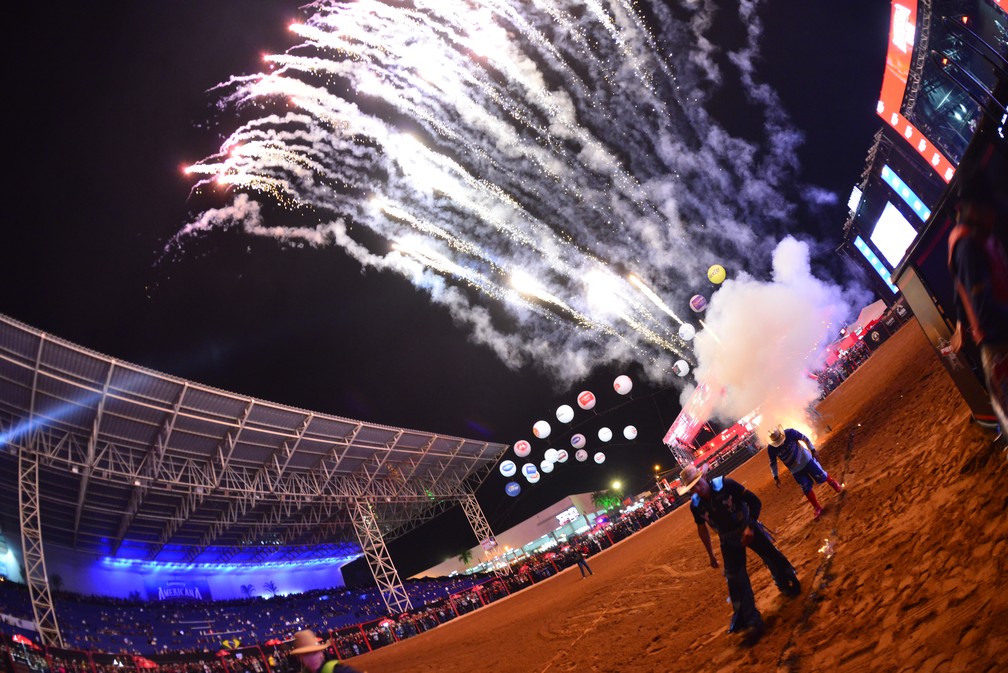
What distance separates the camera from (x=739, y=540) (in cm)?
512

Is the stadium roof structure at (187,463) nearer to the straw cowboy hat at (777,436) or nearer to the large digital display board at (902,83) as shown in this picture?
the straw cowboy hat at (777,436)

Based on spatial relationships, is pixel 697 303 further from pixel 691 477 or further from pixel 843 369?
pixel 691 477

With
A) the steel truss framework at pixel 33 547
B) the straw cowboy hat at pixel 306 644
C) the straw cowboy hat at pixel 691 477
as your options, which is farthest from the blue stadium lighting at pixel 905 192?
the steel truss framework at pixel 33 547

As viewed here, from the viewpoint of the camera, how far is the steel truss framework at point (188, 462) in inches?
738

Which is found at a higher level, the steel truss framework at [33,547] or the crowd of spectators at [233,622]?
the steel truss framework at [33,547]

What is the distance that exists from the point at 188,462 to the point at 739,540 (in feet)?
83.8

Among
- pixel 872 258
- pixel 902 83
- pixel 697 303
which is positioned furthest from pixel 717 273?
pixel 902 83

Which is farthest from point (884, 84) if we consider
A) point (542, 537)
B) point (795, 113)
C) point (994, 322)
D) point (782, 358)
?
point (542, 537)

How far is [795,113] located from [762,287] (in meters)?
14.2

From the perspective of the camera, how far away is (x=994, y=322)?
10.2 ft

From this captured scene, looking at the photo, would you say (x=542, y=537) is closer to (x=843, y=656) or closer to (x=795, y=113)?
(x=795, y=113)

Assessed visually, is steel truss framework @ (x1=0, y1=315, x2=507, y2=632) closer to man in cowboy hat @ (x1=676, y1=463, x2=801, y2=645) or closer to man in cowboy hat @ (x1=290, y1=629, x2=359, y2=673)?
man in cowboy hat @ (x1=290, y1=629, x2=359, y2=673)

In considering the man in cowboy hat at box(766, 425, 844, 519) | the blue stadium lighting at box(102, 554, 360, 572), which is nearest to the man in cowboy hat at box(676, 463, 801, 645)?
the man in cowboy hat at box(766, 425, 844, 519)

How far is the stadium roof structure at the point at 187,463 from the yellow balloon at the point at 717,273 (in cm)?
Answer: 1766
